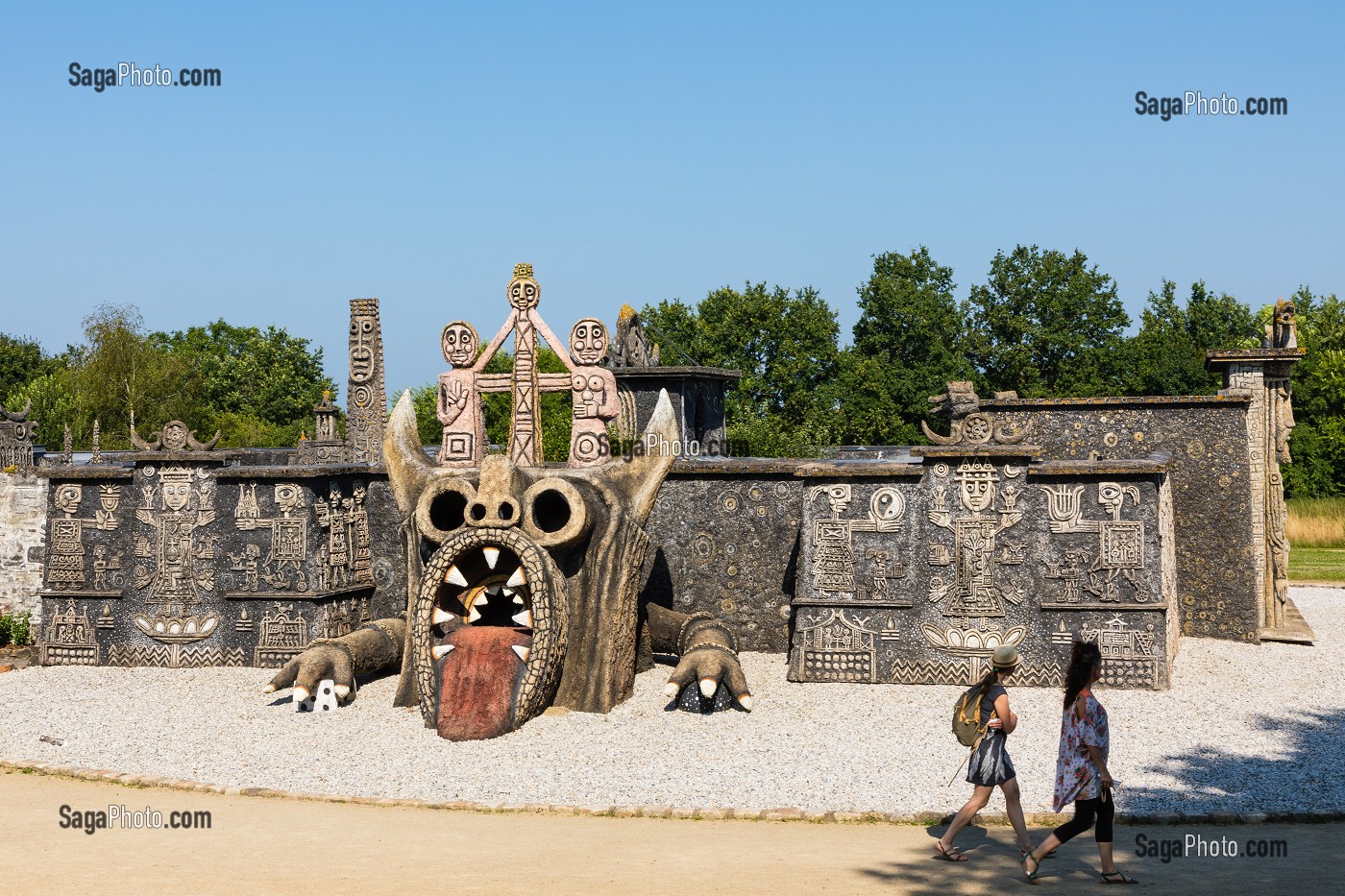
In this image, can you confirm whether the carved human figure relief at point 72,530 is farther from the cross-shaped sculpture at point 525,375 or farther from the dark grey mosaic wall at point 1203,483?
the dark grey mosaic wall at point 1203,483

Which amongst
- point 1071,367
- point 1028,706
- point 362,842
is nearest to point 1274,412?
point 1028,706

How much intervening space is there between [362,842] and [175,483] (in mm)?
9400

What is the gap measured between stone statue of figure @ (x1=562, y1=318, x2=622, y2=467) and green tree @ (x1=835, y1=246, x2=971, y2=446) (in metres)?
34.5

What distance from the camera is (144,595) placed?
1866 cm

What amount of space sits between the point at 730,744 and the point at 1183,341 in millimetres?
46822

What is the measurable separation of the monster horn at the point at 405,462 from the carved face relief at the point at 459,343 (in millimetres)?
860

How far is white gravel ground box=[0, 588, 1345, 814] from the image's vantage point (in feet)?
40.1

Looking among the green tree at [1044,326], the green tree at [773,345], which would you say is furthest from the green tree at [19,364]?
the green tree at [1044,326]

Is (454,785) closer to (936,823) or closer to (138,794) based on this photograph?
(138,794)

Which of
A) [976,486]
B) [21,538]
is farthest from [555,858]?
[21,538]

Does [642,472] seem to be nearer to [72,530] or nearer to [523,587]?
[523,587]

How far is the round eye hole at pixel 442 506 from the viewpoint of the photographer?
1517 cm

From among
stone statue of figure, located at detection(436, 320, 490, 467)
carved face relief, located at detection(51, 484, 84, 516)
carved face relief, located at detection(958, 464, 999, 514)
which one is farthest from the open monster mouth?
carved face relief, located at detection(51, 484, 84, 516)

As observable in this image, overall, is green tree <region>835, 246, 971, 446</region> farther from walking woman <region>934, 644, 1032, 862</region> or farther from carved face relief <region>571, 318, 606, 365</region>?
walking woman <region>934, 644, 1032, 862</region>
